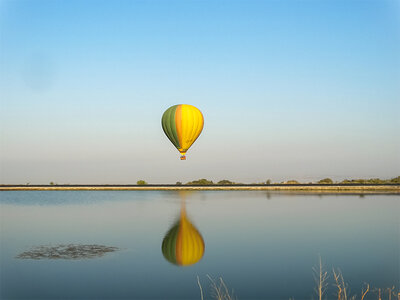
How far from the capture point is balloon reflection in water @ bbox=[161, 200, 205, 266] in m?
22.5

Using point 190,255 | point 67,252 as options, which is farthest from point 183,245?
point 67,252

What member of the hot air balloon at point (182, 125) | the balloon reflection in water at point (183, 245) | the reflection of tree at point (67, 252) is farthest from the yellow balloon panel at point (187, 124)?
the reflection of tree at point (67, 252)

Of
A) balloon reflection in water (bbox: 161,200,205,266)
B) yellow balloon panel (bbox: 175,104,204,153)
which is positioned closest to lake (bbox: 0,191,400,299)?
balloon reflection in water (bbox: 161,200,205,266)

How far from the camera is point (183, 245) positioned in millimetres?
26375

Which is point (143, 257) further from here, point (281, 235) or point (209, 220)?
point (209, 220)

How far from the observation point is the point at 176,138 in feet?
167

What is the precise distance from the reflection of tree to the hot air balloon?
26059 mm

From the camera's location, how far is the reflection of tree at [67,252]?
22.6 metres

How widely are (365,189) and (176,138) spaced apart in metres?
59.0

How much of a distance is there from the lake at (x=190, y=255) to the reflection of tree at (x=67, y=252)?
60mm

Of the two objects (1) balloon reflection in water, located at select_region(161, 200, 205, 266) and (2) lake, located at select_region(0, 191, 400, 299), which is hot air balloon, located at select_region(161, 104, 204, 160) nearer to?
(2) lake, located at select_region(0, 191, 400, 299)

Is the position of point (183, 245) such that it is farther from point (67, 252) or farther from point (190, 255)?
point (67, 252)

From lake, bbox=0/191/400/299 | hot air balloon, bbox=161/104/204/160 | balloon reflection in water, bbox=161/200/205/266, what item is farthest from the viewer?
hot air balloon, bbox=161/104/204/160

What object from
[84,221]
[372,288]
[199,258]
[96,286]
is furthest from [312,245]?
[84,221]
